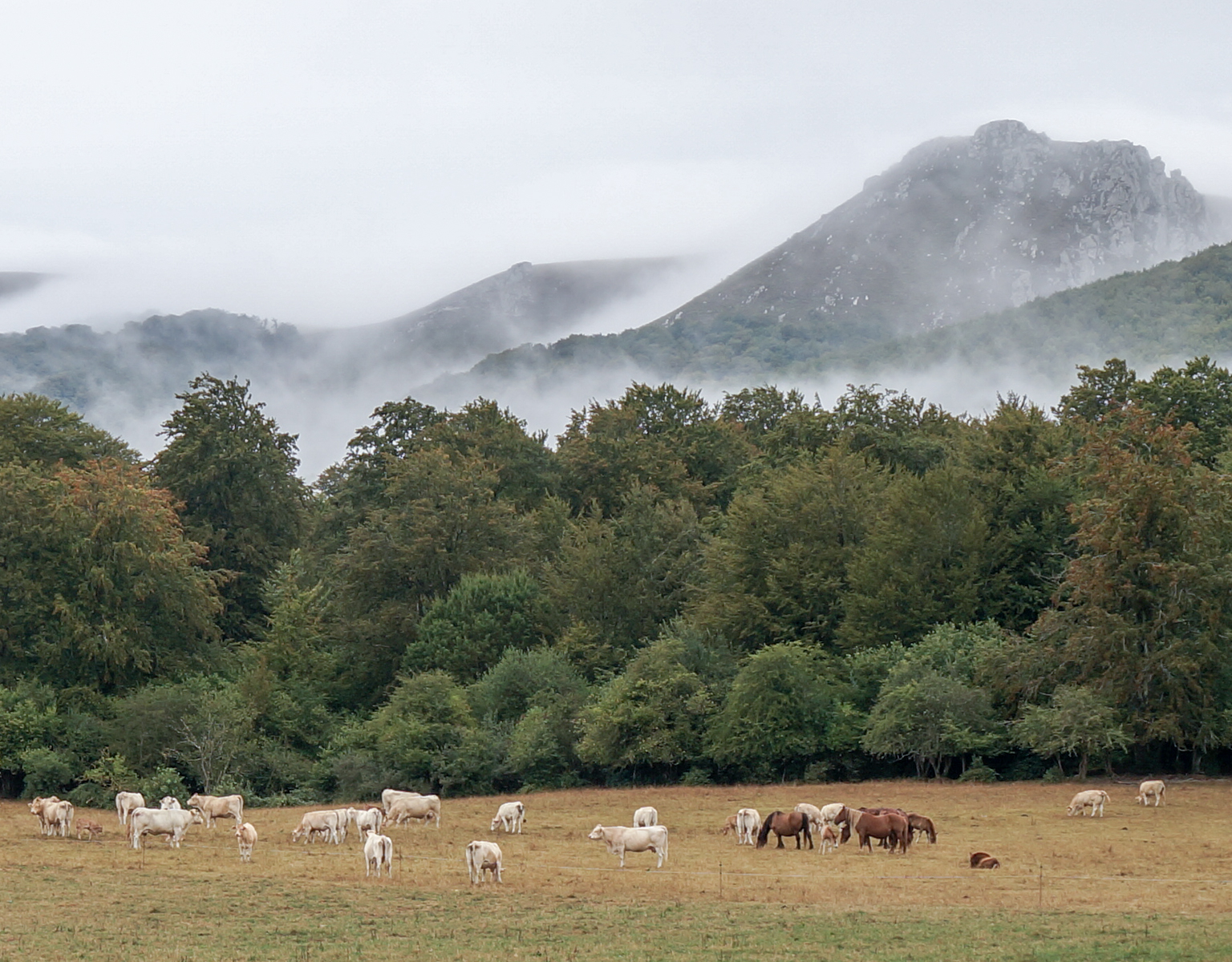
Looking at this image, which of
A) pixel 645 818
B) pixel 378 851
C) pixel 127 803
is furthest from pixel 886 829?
pixel 127 803

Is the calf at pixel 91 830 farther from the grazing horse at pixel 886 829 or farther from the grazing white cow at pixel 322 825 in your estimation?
the grazing horse at pixel 886 829

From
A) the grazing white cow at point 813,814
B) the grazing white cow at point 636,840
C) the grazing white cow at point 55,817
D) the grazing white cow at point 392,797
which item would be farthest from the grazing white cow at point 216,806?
the grazing white cow at point 813,814

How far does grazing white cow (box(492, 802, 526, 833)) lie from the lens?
134 ft

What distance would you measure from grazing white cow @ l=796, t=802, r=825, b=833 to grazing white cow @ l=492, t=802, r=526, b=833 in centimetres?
884

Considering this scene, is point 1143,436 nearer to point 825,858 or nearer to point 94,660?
point 825,858

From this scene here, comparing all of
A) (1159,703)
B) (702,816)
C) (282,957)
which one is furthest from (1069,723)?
(282,957)

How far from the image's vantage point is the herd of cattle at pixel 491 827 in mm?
31219

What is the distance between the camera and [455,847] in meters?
36.3

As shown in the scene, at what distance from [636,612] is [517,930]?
171 feet

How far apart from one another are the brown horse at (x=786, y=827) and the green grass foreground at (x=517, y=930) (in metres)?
8.83

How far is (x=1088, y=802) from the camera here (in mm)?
43250

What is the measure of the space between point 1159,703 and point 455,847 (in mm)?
30638

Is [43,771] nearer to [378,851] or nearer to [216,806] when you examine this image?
[216,806]

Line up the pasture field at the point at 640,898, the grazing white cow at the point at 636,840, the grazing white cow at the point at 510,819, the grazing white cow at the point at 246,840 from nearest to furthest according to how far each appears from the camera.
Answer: the pasture field at the point at 640,898
the grazing white cow at the point at 636,840
the grazing white cow at the point at 246,840
the grazing white cow at the point at 510,819
